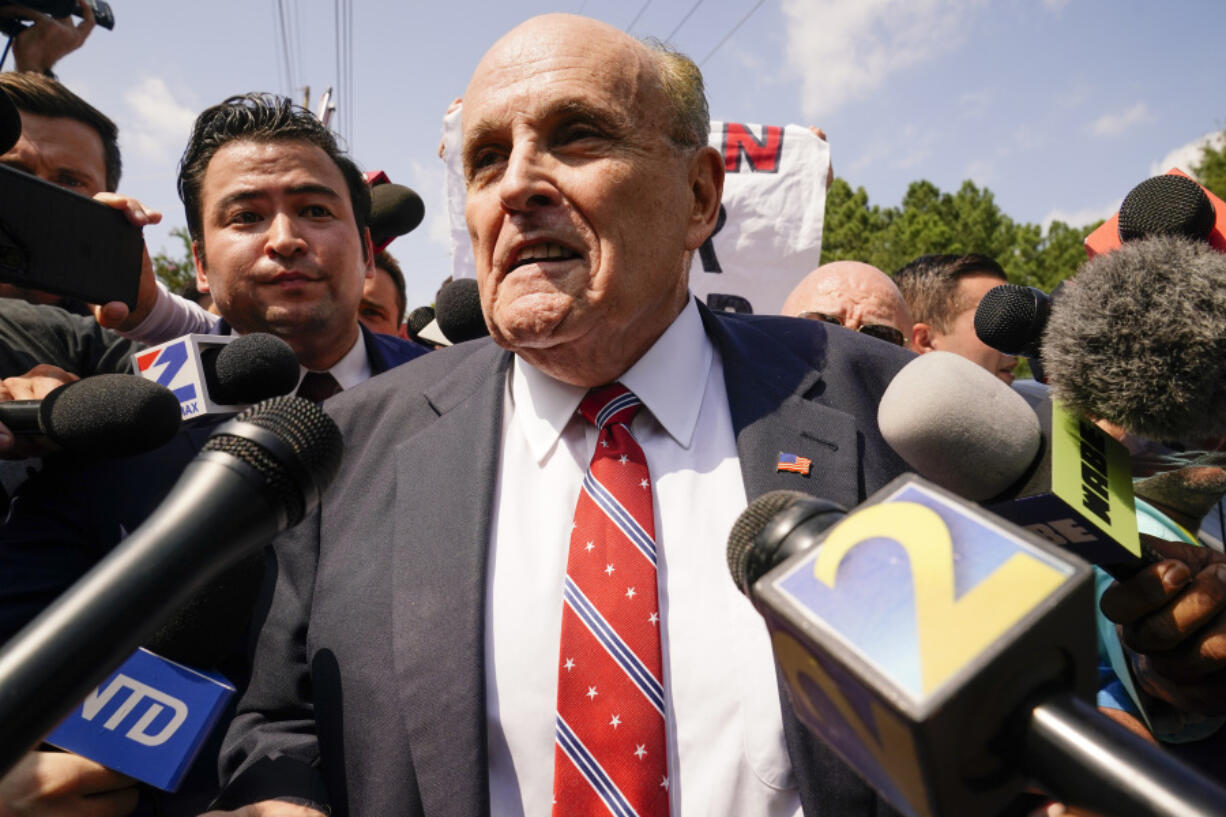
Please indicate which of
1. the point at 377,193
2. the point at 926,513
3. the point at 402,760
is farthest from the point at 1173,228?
the point at 377,193

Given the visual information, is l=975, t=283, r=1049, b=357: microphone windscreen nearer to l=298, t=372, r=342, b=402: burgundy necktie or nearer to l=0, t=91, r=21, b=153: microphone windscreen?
l=0, t=91, r=21, b=153: microphone windscreen

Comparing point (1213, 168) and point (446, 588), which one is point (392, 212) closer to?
point (446, 588)

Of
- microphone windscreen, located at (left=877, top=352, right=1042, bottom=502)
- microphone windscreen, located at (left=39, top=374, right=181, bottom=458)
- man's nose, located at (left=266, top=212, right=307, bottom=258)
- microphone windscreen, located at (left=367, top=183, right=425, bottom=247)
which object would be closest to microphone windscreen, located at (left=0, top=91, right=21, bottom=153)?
microphone windscreen, located at (left=39, top=374, right=181, bottom=458)

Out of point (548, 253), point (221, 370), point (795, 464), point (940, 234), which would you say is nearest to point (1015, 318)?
point (795, 464)

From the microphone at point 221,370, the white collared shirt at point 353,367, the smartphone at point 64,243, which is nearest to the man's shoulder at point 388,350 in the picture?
the white collared shirt at point 353,367

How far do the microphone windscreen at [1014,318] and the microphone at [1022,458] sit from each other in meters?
0.10

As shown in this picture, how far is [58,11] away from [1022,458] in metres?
3.07

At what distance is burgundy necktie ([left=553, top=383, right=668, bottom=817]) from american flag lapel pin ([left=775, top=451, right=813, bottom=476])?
11.2 inches

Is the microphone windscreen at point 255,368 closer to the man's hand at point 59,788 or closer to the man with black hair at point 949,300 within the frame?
the man's hand at point 59,788

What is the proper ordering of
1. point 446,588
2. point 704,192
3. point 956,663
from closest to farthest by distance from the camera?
point 956,663 < point 446,588 < point 704,192

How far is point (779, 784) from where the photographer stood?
1.43 metres

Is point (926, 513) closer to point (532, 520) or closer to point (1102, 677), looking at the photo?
point (532, 520)

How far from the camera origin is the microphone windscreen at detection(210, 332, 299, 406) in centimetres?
169

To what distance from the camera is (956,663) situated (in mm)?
546
